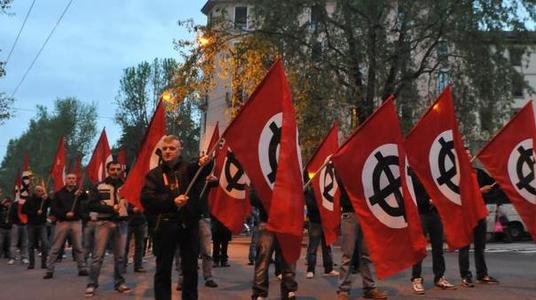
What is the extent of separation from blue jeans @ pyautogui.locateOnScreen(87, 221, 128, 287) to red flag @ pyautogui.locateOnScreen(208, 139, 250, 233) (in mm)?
1562

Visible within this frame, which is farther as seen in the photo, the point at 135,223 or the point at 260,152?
the point at 135,223

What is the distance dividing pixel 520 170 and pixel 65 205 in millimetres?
7876

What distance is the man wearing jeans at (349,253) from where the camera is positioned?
845 centimetres

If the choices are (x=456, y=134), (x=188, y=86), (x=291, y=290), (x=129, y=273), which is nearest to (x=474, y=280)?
(x=456, y=134)

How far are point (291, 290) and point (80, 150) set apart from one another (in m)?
83.4

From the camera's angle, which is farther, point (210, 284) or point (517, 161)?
point (210, 284)

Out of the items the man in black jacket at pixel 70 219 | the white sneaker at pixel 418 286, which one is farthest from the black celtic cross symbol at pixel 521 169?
the man in black jacket at pixel 70 219

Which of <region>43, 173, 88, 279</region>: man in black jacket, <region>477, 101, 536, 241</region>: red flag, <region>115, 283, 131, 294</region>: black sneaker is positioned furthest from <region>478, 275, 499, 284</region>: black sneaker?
<region>43, 173, 88, 279</region>: man in black jacket

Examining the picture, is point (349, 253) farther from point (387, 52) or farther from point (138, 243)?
point (387, 52)

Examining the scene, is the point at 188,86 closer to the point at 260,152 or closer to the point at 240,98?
the point at 240,98

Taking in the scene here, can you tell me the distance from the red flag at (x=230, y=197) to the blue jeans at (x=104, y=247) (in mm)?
1562

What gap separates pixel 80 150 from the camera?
8800cm

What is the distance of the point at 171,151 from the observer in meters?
7.33

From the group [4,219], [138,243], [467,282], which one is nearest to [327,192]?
[467,282]
